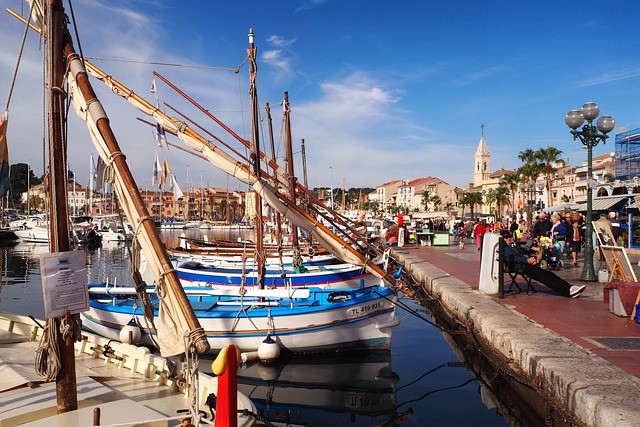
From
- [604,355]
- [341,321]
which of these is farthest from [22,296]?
[604,355]

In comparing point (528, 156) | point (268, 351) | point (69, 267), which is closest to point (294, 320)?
point (268, 351)

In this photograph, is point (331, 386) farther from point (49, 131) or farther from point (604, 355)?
point (49, 131)

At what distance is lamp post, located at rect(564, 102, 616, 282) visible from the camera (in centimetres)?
1341

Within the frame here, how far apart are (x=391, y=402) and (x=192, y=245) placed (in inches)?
917

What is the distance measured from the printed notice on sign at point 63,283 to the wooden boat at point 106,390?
97cm

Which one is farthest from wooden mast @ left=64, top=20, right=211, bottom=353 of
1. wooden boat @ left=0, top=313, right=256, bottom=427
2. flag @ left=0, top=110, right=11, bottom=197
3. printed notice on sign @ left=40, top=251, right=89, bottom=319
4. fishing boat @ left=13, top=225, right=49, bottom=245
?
fishing boat @ left=13, top=225, right=49, bottom=245

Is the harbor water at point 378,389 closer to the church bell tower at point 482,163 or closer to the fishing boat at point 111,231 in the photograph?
the fishing boat at point 111,231

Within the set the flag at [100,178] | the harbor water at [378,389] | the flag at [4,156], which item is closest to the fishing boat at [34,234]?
the flag at [100,178]

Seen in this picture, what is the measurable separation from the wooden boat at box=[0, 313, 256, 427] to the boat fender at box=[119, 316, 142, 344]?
328cm

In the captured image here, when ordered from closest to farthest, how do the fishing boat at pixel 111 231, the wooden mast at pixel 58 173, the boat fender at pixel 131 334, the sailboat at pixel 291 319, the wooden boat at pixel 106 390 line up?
the wooden boat at pixel 106 390
the wooden mast at pixel 58 173
the sailboat at pixel 291 319
the boat fender at pixel 131 334
the fishing boat at pixel 111 231

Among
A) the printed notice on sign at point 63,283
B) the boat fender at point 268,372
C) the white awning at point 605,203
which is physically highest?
the white awning at point 605,203

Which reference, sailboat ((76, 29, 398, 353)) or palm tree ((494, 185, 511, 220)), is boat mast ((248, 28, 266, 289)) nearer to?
sailboat ((76, 29, 398, 353))

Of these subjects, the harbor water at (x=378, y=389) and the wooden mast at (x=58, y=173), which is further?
the harbor water at (x=378, y=389)

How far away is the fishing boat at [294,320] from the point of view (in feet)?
35.5
